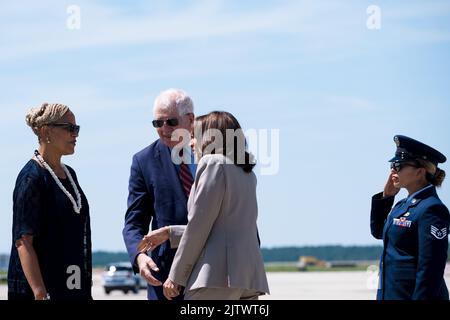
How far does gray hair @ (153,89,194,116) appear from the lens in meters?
6.79

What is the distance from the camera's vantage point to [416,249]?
661cm

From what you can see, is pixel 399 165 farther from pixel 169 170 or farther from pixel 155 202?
pixel 155 202

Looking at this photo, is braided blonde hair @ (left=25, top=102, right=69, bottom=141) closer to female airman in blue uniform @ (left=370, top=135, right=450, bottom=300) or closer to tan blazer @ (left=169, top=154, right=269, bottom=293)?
tan blazer @ (left=169, top=154, right=269, bottom=293)

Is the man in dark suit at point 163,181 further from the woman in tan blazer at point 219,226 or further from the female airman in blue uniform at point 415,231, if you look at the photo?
the female airman in blue uniform at point 415,231

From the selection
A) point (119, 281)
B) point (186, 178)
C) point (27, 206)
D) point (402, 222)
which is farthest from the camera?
point (119, 281)

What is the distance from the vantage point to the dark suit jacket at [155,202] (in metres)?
6.64

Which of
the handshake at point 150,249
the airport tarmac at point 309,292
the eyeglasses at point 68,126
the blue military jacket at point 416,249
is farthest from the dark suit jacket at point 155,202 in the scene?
the airport tarmac at point 309,292

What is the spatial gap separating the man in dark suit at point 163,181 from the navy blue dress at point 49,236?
1.35 ft

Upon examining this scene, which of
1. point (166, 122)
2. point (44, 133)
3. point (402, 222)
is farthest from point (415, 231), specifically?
point (44, 133)

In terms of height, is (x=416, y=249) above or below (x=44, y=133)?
below

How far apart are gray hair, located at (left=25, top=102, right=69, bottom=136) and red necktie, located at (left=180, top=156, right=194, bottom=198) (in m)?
0.87

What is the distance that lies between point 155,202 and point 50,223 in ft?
2.49
